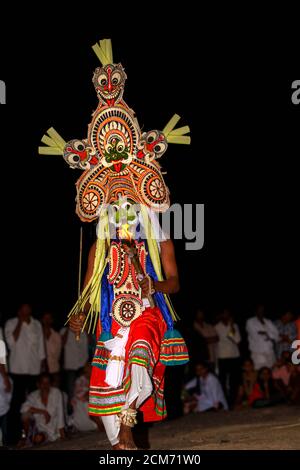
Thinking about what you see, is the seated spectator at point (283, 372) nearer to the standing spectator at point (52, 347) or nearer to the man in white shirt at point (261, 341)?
the man in white shirt at point (261, 341)

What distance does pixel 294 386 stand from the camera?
39.6 ft

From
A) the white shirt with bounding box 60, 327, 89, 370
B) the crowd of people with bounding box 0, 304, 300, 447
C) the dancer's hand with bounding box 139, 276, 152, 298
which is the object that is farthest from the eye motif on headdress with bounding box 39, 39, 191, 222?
the white shirt with bounding box 60, 327, 89, 370

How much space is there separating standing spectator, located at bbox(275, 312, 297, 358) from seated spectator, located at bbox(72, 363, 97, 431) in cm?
351

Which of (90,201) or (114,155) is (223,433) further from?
(114,155)

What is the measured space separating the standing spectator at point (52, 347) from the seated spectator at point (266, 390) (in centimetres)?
268

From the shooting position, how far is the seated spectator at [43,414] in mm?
10976

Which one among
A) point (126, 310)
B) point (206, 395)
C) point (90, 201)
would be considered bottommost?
point (206, 395)

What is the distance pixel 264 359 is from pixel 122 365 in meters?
7.45

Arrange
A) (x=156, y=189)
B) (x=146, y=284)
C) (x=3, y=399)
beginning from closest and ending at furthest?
(x=146, y=284), (x=156, y=189), (x=3, y=399)

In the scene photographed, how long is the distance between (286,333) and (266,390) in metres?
1.71

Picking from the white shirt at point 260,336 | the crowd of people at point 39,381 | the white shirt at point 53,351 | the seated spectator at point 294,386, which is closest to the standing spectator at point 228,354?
the white shirt at point 260,336

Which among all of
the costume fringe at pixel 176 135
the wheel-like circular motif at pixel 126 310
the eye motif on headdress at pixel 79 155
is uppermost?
the costume fringe at pixel 176 135

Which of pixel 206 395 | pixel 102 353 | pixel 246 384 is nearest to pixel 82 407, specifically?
pixel 206 395

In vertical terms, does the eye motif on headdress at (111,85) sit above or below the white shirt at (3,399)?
above
